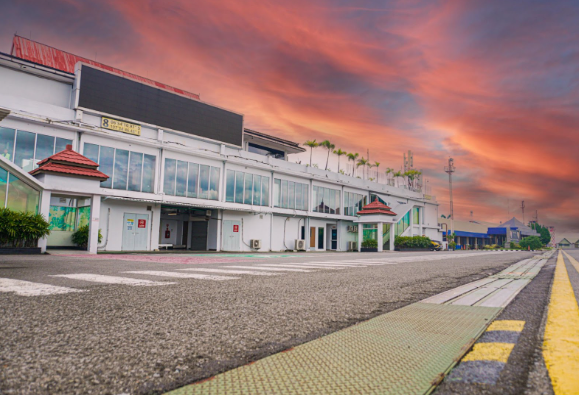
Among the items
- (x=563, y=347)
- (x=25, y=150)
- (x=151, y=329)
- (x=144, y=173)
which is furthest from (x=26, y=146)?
(x=563, y=347)

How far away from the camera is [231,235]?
28.0 m

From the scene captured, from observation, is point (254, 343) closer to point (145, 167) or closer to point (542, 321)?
point (542, 321)

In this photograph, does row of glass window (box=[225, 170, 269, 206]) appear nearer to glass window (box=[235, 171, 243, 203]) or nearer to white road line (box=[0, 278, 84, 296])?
glass window (box=[235, 171, 243, 203])

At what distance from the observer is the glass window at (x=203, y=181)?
25781mm

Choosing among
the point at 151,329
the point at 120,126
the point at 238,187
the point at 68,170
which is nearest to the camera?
the point at 151,329

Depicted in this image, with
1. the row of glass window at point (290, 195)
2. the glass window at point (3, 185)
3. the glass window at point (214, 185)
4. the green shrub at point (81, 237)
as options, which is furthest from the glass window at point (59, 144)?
the row of glass window at point (290, 195)

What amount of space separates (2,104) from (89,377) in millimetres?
21872

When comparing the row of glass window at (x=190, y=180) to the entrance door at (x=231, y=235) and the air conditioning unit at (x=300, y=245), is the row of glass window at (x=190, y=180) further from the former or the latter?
the air conditioning unit at (x=300, y=245)

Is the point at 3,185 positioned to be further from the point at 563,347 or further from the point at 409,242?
the point at 409,242

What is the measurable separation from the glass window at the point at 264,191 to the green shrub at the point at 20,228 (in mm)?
17366

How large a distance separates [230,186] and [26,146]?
12.9m

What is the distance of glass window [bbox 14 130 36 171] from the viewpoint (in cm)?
1838

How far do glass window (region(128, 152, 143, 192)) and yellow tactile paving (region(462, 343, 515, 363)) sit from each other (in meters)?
22.9

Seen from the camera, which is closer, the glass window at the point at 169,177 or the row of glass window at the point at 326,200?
the glass window at the point at 169,177
